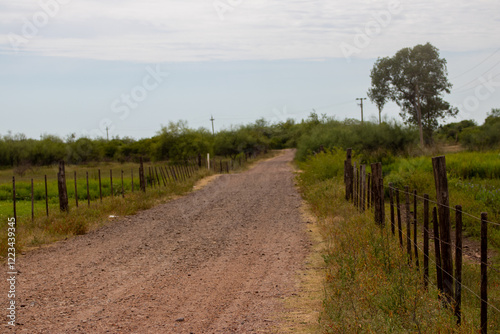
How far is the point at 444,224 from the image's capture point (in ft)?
18.2

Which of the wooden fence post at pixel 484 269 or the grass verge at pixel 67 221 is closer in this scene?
the wooden fence post at pixel 484 269

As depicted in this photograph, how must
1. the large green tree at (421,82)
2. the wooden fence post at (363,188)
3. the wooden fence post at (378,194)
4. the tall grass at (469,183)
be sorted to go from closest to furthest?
the wooden fence post at (378,194)
the wooden fence post at (363,188)
the tall grass at (469,183)
the large green tree at (421,82)

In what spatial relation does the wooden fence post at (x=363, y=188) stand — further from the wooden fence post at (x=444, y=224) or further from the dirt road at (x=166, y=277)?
the wooden fence post at (x=444, y=224)

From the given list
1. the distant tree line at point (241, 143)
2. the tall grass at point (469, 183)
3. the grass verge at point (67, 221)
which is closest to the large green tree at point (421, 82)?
the distant tree line at point (241, 143)

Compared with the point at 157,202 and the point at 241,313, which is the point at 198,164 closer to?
the point at 157,202

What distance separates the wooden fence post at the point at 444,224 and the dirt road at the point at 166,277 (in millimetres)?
2084

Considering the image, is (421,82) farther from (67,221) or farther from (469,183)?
(67,221)

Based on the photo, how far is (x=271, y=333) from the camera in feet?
Answer: 17.5

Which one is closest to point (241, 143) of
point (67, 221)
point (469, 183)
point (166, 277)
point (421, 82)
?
point (421, 82)

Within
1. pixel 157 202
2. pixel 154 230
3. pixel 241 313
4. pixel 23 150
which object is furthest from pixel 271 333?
pixel 23 150

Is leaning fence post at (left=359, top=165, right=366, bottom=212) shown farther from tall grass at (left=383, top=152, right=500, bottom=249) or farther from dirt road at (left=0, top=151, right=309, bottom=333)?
tall grass at (left=383, top=152, right=500, bottom=249)

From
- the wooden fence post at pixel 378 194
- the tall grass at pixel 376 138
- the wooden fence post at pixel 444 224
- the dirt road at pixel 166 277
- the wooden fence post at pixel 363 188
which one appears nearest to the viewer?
the wooden fence post at pixel 444 224

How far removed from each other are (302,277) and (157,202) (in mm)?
13452

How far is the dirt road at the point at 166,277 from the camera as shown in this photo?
19.0ft
